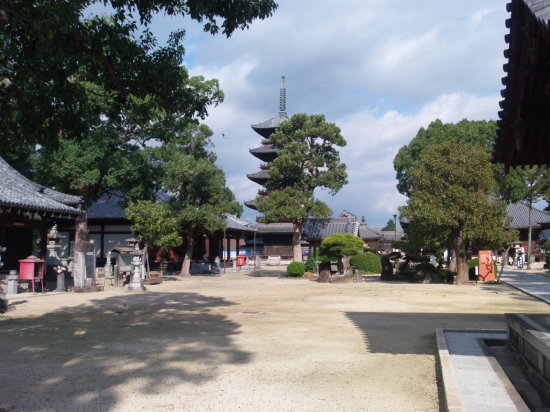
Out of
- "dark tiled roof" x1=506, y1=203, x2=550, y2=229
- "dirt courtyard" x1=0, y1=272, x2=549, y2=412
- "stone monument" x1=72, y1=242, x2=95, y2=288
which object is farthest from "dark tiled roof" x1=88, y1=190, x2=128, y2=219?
"dark tiled roof" x1=506, y1=203, x2=550, y2=229

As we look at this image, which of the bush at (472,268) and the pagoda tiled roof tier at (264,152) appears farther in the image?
the pagoda tiled roof tier at (264,152)

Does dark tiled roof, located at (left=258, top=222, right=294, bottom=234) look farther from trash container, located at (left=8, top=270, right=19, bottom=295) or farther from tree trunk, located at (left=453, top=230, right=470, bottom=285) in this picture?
trash container, located at (left=8, top=270, right=19, bottom=295)

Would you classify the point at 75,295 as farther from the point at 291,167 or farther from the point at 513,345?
the point at 291,167

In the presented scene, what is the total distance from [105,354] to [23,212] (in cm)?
1167

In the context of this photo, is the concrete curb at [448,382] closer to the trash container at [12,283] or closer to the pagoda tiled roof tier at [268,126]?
the trash container at [12,283]

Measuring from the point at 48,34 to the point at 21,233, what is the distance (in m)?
16.9

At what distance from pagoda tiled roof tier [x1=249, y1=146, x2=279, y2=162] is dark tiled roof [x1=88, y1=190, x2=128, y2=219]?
58.4 feet

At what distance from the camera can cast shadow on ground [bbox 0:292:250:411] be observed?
5.20 m

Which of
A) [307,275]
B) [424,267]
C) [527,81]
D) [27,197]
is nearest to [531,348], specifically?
[527,81]

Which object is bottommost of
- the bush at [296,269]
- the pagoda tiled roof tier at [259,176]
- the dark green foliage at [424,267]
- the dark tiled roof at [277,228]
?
the bush at [296,269]

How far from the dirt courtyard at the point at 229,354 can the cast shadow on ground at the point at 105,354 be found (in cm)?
2

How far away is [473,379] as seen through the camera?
17.2 feet

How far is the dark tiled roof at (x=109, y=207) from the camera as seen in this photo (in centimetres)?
2919

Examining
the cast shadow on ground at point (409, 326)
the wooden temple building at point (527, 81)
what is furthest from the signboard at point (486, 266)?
the wooden temple building at point (527, 81)
